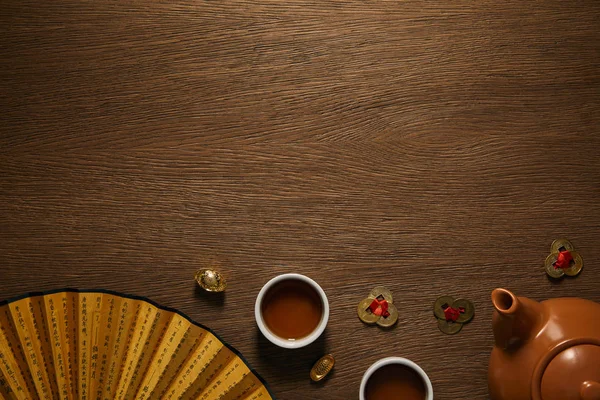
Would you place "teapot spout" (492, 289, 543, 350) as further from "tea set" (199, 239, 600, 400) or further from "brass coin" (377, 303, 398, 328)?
"brass coin" (377, 303, 398, 328)

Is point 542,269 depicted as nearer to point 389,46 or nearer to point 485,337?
point 485,337

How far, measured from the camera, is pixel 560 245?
0.95 meters

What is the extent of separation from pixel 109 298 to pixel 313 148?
425 millimetres

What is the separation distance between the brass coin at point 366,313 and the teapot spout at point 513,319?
0.21m

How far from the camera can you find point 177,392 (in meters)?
0.84

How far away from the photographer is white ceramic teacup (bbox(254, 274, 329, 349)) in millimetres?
871

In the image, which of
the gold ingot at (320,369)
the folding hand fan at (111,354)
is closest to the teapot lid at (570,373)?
the gold ingot at (320,369)

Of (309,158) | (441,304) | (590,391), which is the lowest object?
(590,391)

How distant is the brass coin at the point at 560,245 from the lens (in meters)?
0.94

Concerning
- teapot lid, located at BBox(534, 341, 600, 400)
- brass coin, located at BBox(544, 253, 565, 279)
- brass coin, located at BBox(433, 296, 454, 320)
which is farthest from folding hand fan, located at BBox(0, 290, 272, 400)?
brass coin, located at BBox(544, 253, 565, 279)

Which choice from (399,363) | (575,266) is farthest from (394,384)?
(575,266)

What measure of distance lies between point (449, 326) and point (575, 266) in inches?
9.7

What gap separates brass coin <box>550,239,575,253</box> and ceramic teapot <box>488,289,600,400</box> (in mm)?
163

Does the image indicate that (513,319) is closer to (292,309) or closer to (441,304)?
(441,304)
